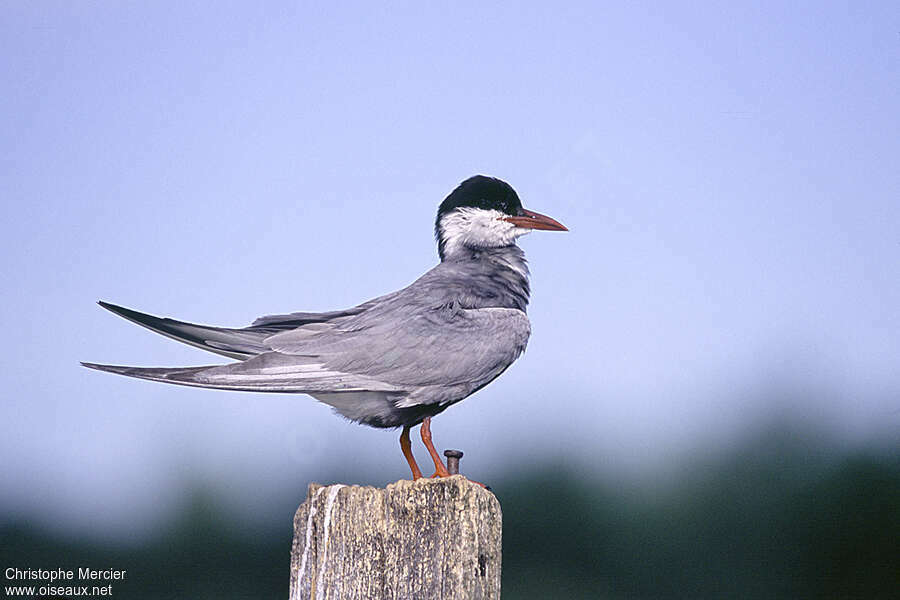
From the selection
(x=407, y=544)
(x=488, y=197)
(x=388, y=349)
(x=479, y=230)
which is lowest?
(x=407, y=544)

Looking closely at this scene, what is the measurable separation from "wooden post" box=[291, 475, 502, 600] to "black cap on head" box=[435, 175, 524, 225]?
104 inches

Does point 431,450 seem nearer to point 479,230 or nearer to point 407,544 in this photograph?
point 407,544

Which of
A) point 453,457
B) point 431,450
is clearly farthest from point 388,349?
point 453,457

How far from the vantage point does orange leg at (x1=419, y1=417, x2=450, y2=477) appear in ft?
14.6

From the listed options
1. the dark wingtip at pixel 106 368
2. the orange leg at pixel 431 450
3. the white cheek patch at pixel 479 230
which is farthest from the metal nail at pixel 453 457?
the white cheek patch at pixel 479 230

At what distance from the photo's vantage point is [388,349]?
15.9 feet

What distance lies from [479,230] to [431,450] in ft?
5.12

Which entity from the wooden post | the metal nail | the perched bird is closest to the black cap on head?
the perched bird

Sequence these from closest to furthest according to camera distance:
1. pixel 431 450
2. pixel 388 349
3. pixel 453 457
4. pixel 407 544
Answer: pixel 407 544 < pixel 453 457 < pixel 431 450 < pixel 388 349

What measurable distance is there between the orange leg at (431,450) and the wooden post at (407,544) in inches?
36.5

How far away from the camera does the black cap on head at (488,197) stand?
5.77 m

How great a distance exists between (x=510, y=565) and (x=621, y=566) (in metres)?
2.15

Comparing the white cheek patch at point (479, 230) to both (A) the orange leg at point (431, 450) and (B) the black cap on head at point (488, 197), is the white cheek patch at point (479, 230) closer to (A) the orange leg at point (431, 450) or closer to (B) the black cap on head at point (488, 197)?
(B) the black cap on head at point (488, 197)

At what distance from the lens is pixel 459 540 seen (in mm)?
3291
